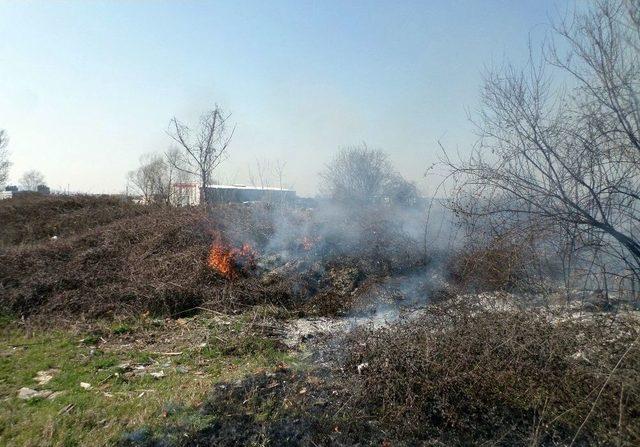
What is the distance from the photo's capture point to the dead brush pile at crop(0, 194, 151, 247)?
14.4m

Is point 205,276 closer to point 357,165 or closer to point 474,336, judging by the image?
point 474,336

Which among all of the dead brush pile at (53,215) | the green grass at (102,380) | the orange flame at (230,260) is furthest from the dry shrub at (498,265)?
the dead brush pile at (53,215)

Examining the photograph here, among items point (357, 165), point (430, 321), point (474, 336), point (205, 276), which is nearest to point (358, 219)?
point (205, 276)

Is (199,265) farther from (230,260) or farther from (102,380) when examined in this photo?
(102,380)

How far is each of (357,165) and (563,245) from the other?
22439 millimetres

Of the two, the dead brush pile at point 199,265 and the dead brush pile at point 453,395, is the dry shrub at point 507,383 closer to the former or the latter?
the dead brush pile at point 453,395

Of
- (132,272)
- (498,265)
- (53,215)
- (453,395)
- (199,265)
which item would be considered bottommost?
(453,395)

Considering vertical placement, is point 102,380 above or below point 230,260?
below

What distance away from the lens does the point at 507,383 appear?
12.8 feet

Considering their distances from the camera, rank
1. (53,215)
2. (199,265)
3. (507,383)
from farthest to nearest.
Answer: (53,215)
(199,265)
(507,383)

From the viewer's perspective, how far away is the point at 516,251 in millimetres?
5098

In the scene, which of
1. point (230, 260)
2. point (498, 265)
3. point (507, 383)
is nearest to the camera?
point (507, 383)

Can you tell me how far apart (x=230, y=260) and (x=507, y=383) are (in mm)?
6857

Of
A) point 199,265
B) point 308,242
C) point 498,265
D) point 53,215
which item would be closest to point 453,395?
point 498,265
